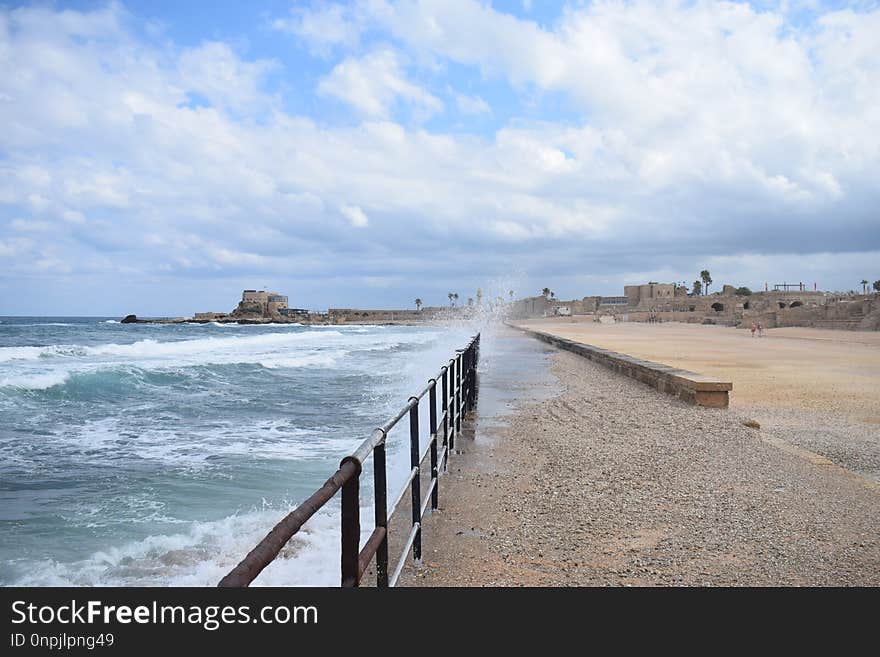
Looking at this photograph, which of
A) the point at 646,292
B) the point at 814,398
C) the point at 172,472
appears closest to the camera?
the point at 172,472

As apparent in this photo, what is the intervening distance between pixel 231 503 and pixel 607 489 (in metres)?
3.05

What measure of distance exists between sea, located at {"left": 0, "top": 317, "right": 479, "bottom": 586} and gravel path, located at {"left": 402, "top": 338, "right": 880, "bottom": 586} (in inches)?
31.9

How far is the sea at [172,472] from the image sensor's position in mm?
Answer: 4035

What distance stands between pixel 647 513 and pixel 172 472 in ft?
15.6

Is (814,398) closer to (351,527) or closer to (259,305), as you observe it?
(351,527)

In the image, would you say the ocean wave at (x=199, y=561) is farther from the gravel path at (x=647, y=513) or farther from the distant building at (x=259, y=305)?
the distant building at (x=259, y=305)

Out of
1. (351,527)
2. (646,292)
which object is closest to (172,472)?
(351,527)

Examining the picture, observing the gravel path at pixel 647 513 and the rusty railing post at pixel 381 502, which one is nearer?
the rusty railing post at pixel 381 502

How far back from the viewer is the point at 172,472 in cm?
653

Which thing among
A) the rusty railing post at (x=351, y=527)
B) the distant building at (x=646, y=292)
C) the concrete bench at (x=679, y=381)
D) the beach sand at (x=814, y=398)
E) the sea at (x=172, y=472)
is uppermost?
the distant building at (x=646, y=292)

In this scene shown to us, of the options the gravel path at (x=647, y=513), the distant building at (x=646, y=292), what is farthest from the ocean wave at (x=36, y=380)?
the distant building at (x=646, y=292)

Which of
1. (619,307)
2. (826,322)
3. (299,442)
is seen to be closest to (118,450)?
(299,442)

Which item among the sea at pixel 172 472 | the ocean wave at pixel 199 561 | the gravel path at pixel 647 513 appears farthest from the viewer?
the sea at pixel 172 472

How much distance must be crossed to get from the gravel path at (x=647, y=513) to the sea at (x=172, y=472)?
809 mm
